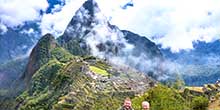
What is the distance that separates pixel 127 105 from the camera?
202 ft

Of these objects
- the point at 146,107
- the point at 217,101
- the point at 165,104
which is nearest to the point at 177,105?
the point at 165,104

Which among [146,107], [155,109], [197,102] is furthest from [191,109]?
[146,107]

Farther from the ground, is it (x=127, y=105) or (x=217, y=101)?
(x=217, y=101)

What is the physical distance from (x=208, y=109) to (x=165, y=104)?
12.9 meters

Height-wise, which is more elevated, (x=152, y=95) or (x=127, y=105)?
(x=152, y=95)

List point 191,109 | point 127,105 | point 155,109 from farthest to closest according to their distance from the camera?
point 191,109 → point 155,109 → point 127,105

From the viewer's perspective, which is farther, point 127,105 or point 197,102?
point 197,102

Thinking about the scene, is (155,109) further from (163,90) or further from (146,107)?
(146,107)

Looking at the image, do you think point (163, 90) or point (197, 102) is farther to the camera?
point (163, 90)

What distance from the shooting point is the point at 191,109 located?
163625mm

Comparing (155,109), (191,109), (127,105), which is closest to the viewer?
(127,105)

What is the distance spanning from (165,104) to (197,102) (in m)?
10.3

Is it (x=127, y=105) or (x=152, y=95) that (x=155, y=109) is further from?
(x=127, y=105)

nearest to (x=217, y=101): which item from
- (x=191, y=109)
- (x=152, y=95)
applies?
(x=191, y=109)
